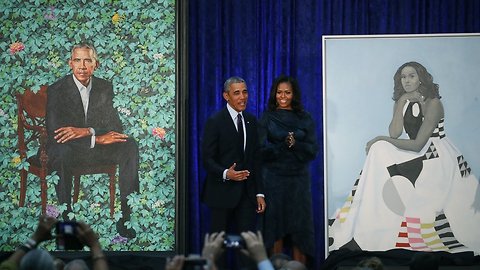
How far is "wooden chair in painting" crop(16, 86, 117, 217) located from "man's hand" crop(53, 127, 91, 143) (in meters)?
0.13

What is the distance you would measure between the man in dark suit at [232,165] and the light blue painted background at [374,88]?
825 mm

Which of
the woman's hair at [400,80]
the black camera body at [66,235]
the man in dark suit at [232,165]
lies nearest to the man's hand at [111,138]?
the man in dark suit at [232,165]

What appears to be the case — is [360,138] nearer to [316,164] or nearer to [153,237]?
[316,164]

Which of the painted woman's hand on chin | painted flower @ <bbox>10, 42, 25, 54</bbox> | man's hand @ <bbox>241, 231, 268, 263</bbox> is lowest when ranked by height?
man's hand @ <bbox>241, 231, 268, 263</bbox>

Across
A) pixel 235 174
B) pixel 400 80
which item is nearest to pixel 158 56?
pixel 235 174

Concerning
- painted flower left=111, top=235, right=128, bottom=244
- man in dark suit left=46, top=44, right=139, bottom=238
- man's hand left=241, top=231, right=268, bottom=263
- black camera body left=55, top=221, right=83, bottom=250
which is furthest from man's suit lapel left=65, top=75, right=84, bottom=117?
man's hand left=241, top=231, right=268, bottom=263

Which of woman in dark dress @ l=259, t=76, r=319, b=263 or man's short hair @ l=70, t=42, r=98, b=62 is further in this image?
man's short hair @ l=70, t=42, r=98, b=62

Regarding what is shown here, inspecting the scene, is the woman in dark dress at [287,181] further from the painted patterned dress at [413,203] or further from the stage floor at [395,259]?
the painted patterned dress at [413,203]

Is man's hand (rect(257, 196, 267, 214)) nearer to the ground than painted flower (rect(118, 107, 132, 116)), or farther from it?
nearer to the ground

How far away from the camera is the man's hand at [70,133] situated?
7648 mm

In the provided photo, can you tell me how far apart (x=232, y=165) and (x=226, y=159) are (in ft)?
0.29

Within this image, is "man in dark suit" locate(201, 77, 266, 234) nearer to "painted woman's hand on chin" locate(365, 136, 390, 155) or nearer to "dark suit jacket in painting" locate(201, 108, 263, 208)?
"dark suit jacket in painting" locate(201, 108, 263, 208)

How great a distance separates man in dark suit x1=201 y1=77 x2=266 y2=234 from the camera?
22.6 ft

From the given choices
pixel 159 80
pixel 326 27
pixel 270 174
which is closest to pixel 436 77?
pixel 326 27
